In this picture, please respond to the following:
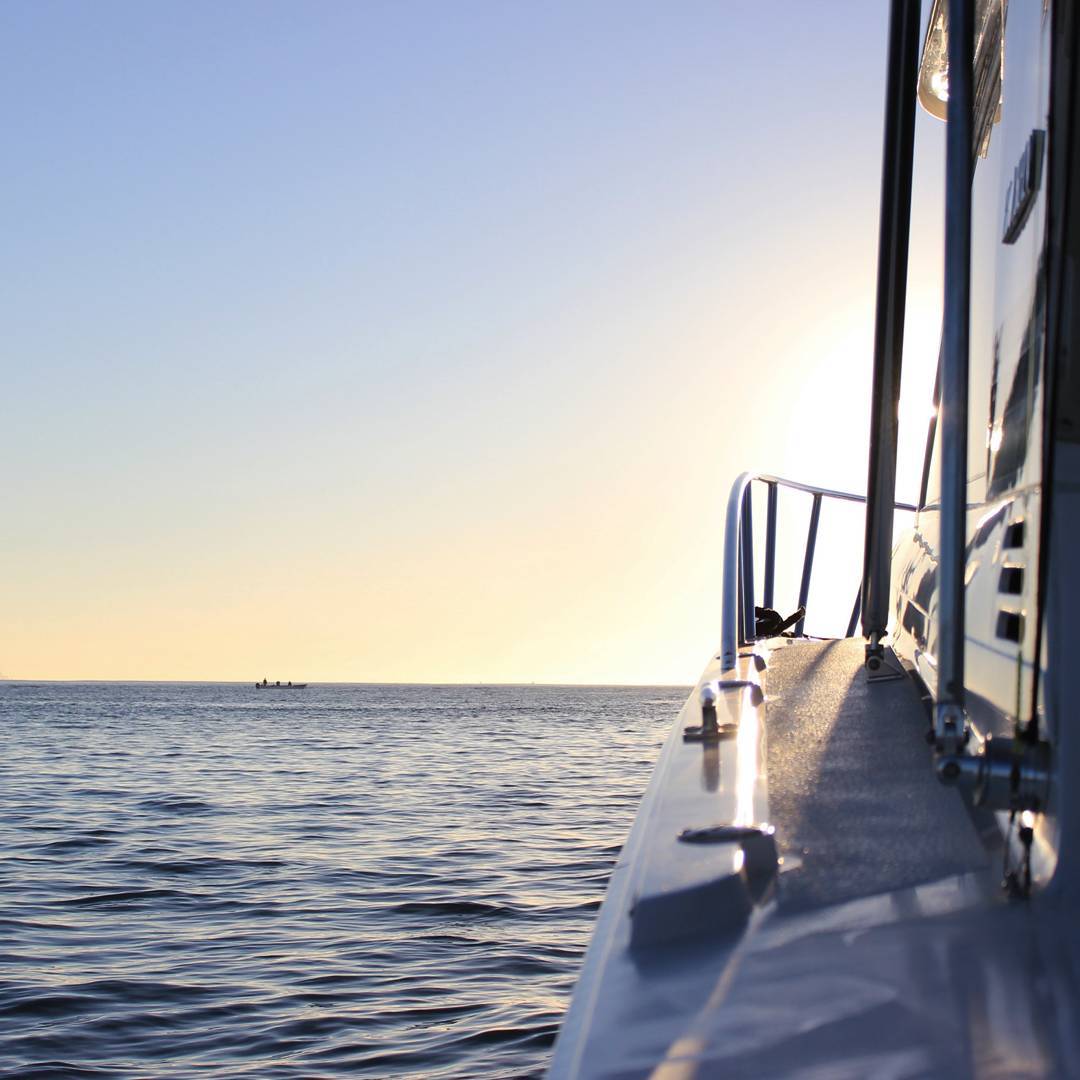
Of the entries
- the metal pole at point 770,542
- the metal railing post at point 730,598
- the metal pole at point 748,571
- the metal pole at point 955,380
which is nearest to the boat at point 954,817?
the metal pole at point 955,380

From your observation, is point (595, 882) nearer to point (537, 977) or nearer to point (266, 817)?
point (537, 977)

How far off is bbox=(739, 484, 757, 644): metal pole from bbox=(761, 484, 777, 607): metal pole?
79cm

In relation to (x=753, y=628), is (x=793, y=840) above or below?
below

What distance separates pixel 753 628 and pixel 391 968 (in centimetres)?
324

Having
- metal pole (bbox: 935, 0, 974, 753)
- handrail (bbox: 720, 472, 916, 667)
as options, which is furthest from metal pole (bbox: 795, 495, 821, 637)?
metal pole (bbox: 935, 0, 974, 753)

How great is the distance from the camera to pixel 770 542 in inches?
194

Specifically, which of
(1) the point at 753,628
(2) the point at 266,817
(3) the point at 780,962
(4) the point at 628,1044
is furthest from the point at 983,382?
(2) the point at 266,817

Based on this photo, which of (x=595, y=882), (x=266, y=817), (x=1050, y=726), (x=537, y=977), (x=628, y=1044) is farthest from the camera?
(x=266, y=817)

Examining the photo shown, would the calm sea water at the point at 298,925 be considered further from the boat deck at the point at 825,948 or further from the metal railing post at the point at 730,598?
the boat deck at the point at 825,948

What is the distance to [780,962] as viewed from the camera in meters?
1.31

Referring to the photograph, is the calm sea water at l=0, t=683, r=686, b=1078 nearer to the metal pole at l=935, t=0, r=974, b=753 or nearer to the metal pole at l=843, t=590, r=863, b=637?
the metal pole at l=843, t=590, r=863, b=637

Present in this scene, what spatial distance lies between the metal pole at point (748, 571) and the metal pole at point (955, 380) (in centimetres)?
251

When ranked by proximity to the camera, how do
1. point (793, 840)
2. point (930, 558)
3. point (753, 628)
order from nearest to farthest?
point (793, 840) < point (930, 558) < point (753, 628)

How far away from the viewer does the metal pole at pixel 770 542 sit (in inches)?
189
